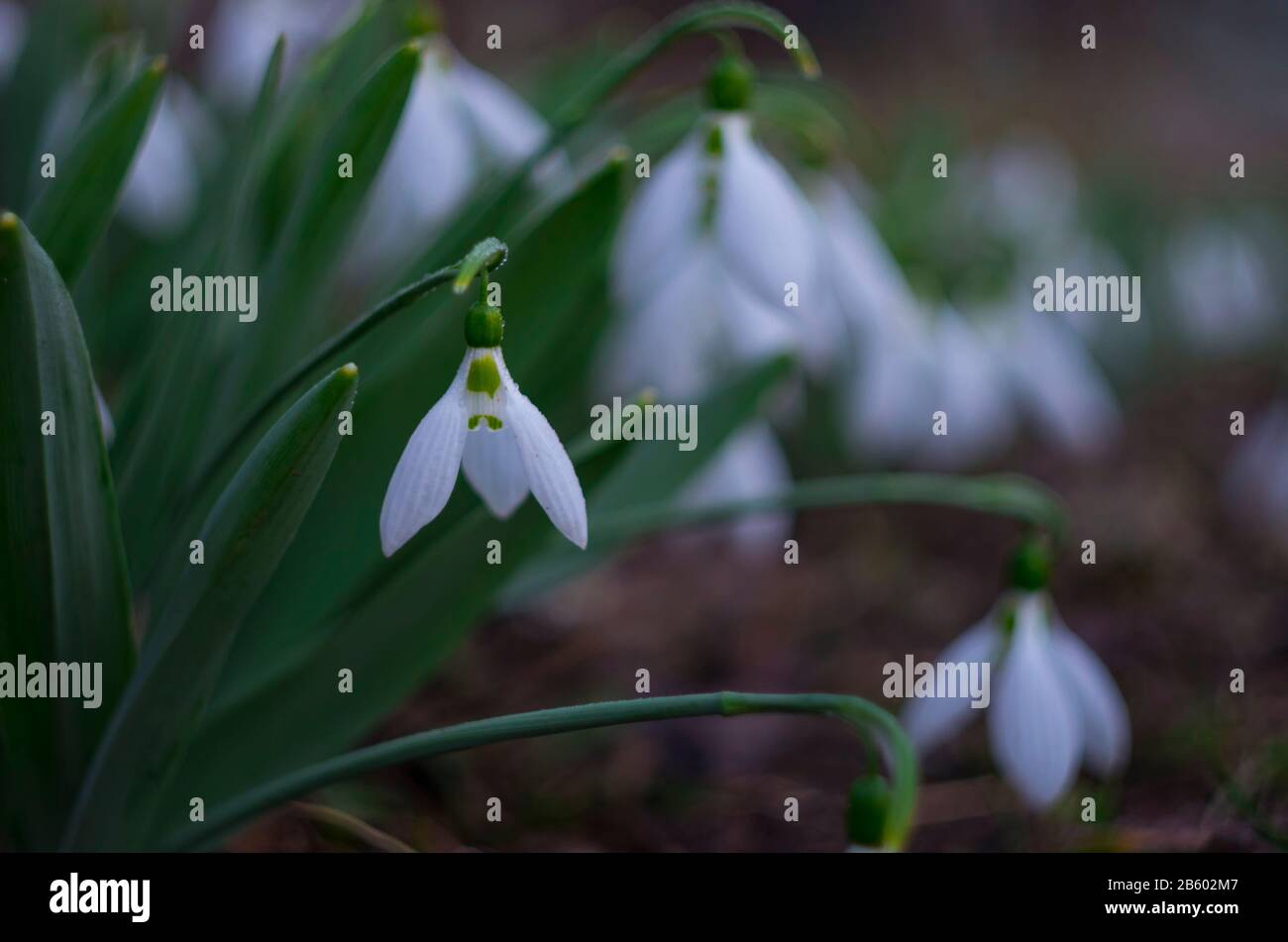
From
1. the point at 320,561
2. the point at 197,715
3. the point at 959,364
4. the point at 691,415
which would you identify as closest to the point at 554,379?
the point at 691,415

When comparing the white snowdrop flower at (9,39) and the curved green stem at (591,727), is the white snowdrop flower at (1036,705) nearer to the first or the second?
the curved green stem at (591,727)

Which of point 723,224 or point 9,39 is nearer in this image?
point 723,224

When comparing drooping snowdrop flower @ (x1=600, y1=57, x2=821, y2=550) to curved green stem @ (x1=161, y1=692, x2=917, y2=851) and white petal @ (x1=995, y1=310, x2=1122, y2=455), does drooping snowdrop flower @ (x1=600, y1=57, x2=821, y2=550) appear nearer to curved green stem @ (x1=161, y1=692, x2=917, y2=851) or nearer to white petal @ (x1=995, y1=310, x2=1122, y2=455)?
curved green stem @ (x1=161, y1=692, x2=917, y2=851)

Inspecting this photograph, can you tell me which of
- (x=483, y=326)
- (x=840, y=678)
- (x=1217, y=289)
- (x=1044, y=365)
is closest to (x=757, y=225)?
(x=483, y=326)

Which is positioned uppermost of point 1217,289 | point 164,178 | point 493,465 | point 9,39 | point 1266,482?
point 9,39

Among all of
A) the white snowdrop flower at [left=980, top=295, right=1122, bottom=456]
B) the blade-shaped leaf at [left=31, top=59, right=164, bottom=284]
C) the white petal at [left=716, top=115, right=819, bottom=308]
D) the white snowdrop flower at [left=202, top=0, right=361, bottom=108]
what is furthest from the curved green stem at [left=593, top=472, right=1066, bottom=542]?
the white snowdrop flower at [left=202, top=0, right=361, bottom=108]

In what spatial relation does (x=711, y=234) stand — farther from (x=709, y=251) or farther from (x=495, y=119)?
(x=495, y=119)

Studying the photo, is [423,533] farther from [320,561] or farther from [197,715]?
[197,715]

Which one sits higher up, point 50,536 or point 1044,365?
point 1044,365
